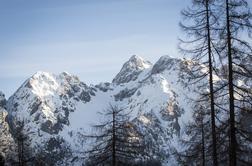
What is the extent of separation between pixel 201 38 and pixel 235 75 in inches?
123

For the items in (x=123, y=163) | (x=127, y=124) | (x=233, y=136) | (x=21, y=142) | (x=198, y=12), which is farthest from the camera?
(x=21, y=142)

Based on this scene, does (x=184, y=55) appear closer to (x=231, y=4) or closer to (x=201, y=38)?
(x=201, y=38)

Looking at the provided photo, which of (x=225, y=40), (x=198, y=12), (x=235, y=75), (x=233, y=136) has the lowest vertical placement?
(x=233, y=136)

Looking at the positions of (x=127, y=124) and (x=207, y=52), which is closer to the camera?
(x=207, y=52)

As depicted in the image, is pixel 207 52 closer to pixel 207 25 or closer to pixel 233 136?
pixel 207 25

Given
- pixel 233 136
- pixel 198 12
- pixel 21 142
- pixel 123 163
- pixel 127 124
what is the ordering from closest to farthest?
1. pixel 233 136
2. pixel 198 12
3. pixel 123 163
4. pixel 127 124
5. pixel 21 142

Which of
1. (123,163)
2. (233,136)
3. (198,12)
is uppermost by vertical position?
(198,12)

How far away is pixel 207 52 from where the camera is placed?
2900 centimetres

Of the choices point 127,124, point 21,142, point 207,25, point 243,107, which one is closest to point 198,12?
point 207,25

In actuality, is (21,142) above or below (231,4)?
below

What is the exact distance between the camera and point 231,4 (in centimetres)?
2716

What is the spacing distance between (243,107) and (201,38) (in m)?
4.84

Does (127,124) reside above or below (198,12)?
below

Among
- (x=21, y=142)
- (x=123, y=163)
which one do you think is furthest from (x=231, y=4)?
(x=21, y=142)
